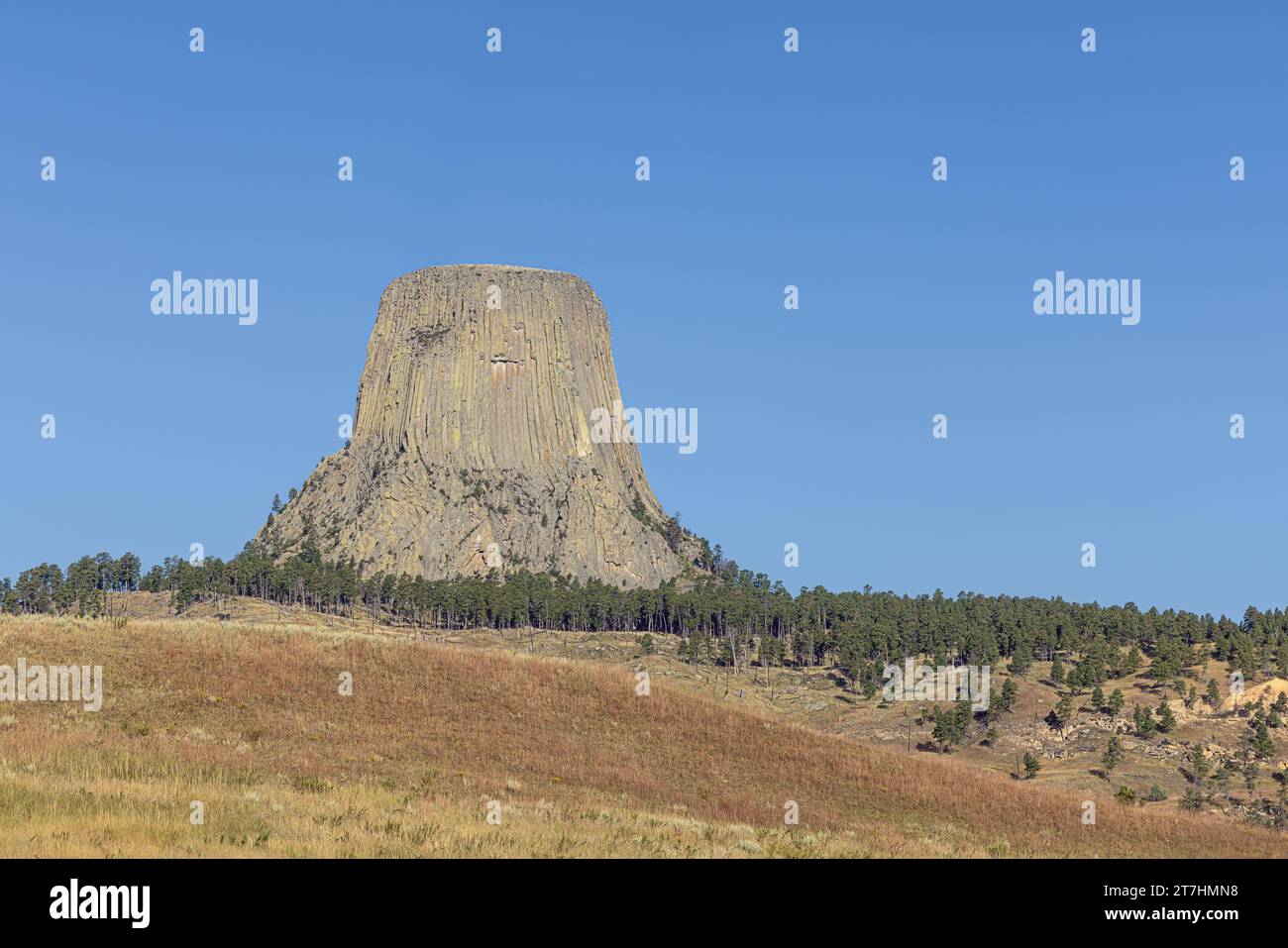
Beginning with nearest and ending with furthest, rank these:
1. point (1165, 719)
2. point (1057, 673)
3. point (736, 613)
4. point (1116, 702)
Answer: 1. point (1165, 719)
2. point (1116, 702)
3. point (1057, 673)
4. point (736, 613)

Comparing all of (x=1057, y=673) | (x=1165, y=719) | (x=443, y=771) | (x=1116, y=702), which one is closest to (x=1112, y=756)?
(x=1165, y=719)

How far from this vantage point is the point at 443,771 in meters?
35.9

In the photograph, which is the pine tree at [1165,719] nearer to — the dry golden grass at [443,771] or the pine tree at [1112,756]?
the pine tree at [1112,756]

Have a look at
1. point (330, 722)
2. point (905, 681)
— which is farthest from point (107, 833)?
point (905, 681)

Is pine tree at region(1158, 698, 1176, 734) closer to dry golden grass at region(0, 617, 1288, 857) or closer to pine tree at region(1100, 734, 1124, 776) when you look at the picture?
pine tree at region(1100, 734, 1124, 776)

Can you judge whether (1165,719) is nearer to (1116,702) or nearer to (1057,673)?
(1116,702)

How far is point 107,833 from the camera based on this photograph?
22812 mm

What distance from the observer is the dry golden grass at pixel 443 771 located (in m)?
25.1

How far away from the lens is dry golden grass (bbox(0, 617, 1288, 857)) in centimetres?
2512

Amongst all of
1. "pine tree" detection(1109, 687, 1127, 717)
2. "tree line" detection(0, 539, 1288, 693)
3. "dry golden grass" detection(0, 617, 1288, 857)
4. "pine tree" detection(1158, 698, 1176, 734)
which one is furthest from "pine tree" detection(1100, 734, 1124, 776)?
"dry golden grass" detection(0, 617, 1288, 857)

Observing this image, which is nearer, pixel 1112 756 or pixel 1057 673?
pixel 1112 756

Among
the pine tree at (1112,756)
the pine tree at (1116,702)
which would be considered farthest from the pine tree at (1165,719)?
the pine tree at (1112,756)
